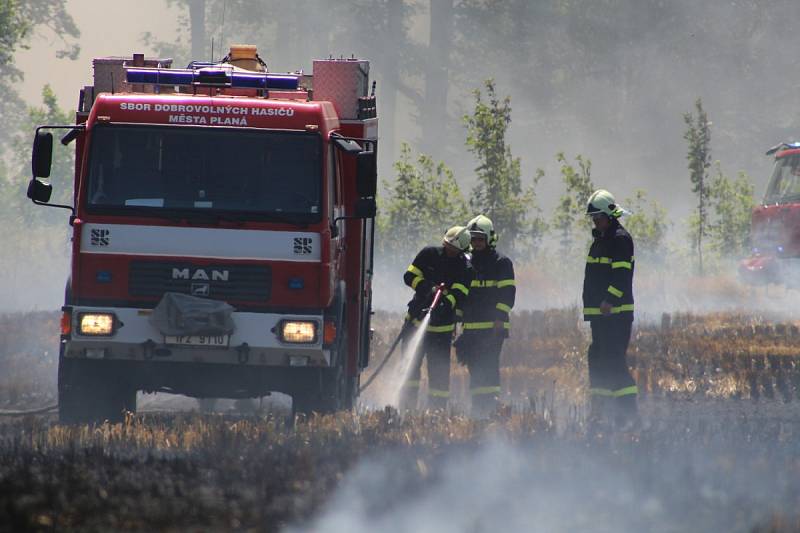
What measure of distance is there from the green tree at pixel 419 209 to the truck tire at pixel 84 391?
69.0 ft

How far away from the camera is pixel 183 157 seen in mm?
10430

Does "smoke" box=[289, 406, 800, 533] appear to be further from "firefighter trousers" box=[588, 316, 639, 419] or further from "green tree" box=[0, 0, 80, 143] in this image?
"green tree" box=[0, 0, 80, 143]

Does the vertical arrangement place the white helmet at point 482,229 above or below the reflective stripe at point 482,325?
above

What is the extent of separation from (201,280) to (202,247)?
0.78ft

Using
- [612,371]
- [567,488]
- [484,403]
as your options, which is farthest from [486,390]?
[567,488]

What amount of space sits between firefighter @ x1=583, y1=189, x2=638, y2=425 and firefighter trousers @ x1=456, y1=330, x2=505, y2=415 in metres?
1.09

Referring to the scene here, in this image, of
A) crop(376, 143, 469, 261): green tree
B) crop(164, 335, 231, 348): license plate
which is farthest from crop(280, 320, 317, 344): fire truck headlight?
crop(376, 143, 469, 261): green tree

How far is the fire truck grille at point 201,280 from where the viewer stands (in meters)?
10.2

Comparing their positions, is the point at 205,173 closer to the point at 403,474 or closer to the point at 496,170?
the point at 403,474

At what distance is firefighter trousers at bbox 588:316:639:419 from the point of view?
449 inches

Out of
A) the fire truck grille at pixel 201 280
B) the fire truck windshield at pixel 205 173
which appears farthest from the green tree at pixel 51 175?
the fire truck grille at pixel 201 280

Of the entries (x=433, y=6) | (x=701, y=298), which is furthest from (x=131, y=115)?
(x=433, y=6)

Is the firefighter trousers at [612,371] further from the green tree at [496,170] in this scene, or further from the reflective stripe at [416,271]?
the green tree at [496,170]

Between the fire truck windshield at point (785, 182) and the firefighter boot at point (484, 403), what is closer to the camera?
the firefighter boot at point (484, 403)
